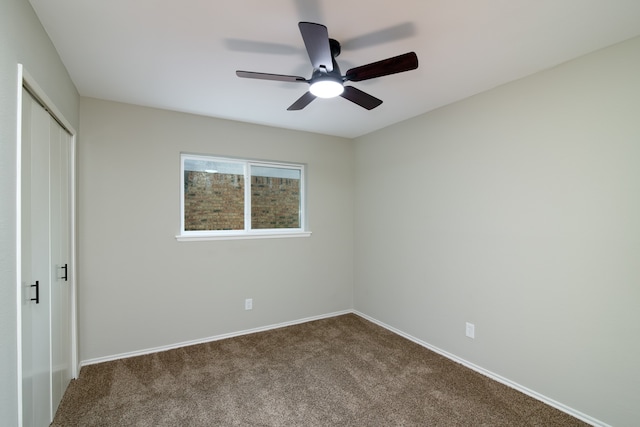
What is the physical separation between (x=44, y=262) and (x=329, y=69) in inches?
84.5

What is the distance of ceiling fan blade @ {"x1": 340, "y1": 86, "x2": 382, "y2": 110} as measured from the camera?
2.06 metres

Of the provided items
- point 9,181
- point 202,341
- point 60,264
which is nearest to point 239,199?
point 202,341

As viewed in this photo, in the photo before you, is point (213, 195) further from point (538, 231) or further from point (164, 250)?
point (538, 231)

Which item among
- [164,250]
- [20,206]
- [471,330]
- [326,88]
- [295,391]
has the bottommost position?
[295,391]

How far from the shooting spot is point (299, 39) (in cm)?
191

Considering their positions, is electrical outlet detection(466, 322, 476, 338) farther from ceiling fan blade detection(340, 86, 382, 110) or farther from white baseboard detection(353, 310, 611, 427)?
ceiling fan blade detection(340, 86, 382, 110)

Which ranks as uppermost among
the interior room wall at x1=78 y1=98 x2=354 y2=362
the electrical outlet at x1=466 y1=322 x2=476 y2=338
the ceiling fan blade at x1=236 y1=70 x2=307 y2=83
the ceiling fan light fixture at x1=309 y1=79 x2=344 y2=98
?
the ceiling fan blade at x1=236 y1=70 x2=307 y2=83

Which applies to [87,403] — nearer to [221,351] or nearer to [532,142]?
[221,351]

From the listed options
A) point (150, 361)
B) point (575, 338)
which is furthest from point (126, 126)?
point (575, 338)

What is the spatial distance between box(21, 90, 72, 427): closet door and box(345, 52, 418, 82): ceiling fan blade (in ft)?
5.92

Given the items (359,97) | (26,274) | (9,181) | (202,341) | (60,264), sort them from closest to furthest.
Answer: (9,181), (26,274), (359,97), (60,264), (202,341)

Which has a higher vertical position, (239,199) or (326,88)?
(326,88)

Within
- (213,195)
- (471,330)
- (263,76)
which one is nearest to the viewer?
(263,76)

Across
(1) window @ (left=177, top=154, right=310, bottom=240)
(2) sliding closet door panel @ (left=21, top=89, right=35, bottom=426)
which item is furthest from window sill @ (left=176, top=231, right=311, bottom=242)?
(2) sliding closet door panel @ (left=21, top=89, right=35, bottom=426)
